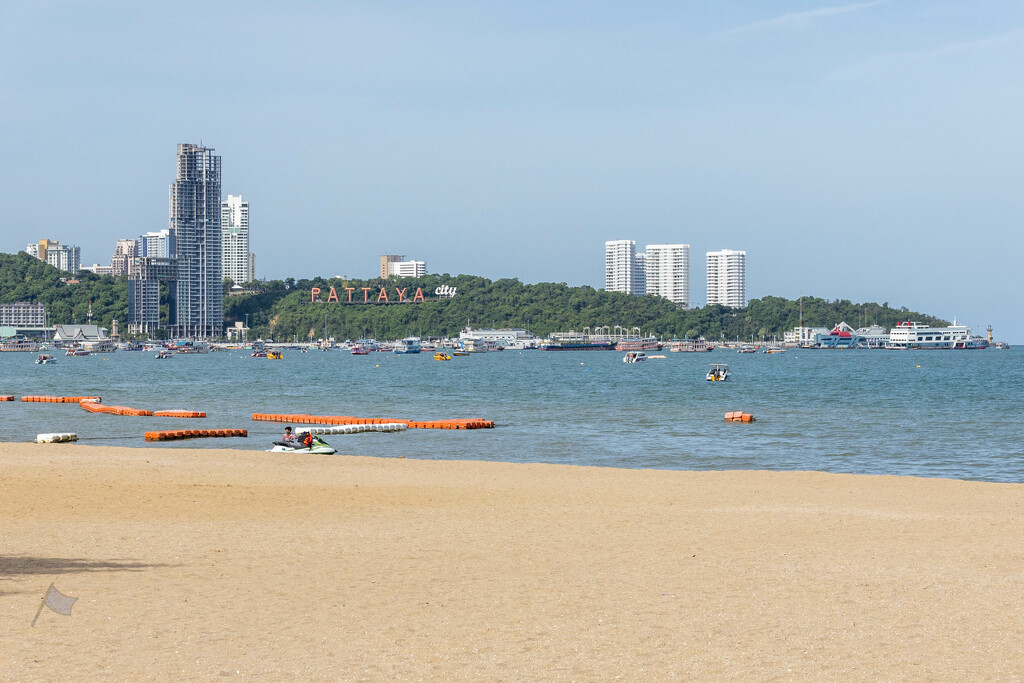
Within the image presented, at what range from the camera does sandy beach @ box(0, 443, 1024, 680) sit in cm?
1203

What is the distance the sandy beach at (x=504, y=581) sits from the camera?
12031 mm

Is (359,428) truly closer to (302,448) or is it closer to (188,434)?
(188,434)

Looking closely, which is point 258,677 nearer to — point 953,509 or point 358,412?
point 953,509

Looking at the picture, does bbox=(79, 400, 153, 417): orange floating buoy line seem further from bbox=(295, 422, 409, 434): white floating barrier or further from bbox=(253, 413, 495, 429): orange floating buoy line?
bbox=(295, 422, 409, 434): white floating barrier

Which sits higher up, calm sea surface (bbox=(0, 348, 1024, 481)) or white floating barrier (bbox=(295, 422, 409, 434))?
white floating barrier (bbox=(295, 422, 409, 434))

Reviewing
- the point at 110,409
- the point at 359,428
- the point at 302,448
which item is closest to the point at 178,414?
the point at 110,409

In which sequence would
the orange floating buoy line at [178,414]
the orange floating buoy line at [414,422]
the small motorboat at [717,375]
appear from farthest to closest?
the small motorboat at [717,375]
the orange floating buoy line at [178,414]
the orange floating buoy line at [414,422]

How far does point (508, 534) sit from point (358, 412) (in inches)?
1948

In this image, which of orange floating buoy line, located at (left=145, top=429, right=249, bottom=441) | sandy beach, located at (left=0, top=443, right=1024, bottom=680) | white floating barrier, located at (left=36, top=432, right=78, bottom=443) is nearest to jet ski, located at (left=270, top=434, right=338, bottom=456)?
orange floating buoy line, located at (left=145, top=429, right=249, bottom=441)

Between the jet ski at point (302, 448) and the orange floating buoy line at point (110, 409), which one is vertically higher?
the jet ski at point (302, 448)

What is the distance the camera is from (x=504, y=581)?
16406 millimetres

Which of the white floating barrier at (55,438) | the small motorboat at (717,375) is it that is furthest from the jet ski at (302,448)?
the small motorboat at (717,375)

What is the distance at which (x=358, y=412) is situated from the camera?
6938 cm

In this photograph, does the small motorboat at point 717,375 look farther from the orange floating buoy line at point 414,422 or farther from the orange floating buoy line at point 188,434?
the orange floating buoy line at point 188,434
